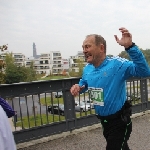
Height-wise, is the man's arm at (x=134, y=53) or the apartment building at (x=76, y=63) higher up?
the man's arm at (x=134, y=53)

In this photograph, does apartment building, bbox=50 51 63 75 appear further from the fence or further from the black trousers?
the black trousers

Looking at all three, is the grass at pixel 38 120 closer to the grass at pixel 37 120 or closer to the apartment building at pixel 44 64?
the grass at pixel 37 120

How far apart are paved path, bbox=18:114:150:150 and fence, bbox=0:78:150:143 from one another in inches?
10.7

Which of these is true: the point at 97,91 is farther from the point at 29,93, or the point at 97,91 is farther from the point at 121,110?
the point at 29,93

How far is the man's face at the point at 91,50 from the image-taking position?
8.98ft

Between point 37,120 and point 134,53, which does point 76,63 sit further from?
point 134,53

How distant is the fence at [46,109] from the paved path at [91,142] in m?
0.27

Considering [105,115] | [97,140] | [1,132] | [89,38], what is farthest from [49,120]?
[1,132]

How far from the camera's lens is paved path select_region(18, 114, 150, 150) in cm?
450

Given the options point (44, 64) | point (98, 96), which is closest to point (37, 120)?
point (98, 96)

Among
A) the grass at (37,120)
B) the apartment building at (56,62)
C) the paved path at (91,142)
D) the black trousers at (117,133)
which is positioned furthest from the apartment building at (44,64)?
the black trousers at (117,133)

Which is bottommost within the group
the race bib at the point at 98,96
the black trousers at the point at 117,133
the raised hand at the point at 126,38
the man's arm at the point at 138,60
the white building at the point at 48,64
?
the white building at the point at 48,64

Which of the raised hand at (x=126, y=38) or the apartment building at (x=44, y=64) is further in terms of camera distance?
the apartment building at (x=44, y=64)

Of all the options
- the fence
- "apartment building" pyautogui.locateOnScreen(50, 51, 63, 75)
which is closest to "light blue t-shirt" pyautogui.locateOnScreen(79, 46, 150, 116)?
the fence
